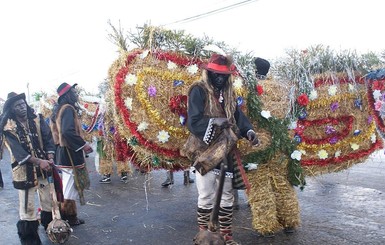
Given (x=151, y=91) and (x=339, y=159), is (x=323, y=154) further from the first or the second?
(x=151, y=91)

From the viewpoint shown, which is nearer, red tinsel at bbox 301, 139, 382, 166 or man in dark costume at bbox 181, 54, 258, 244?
man in dark costume at bbox 181, 54, 258, 244

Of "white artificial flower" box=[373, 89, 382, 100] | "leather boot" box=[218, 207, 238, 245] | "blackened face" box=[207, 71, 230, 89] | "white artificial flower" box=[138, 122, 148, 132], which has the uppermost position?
"blackened face" box=[207, 71, 230, 89]

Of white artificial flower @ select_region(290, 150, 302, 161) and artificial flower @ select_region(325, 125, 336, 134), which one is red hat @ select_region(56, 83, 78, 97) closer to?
white artificial flower @ select_region(290, 150, 302, 161)

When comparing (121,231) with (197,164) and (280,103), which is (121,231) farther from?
(280,103)

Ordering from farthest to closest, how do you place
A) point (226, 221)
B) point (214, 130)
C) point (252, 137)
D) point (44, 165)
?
point (44, 165) < point (226, 221) < point (252, 137) < point (214, 130)

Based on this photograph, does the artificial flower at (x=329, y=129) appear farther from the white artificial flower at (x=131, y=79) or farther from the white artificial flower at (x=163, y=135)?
the white artificial flower at (x=131, y=79)

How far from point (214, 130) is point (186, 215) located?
248 cm

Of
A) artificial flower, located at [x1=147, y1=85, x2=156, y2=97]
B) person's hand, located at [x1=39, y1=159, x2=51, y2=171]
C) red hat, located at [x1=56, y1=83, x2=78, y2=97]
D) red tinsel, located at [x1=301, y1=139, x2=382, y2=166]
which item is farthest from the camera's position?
red hat, located at [x1=56, y1=83, x2=78, y2=97]

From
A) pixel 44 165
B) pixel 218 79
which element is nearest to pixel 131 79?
pixel 218 79

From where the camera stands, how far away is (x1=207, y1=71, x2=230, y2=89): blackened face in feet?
13.2

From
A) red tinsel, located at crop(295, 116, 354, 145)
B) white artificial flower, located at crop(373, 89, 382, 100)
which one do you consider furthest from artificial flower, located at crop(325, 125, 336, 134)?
white artificial flower, located at crop(373, 89, 382, 100)

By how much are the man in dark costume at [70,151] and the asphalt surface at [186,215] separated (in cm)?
41

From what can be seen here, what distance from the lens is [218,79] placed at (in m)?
4.04

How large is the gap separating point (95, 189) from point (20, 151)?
382 cm
